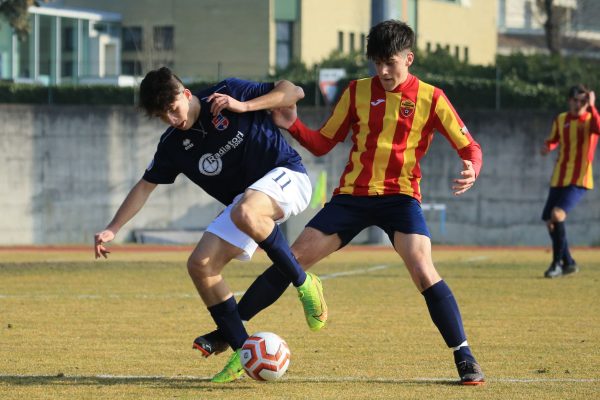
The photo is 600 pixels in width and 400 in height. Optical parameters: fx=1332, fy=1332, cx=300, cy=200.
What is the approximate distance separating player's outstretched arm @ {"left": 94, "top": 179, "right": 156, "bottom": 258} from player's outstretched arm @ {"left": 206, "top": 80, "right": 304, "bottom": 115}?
728 millimetres

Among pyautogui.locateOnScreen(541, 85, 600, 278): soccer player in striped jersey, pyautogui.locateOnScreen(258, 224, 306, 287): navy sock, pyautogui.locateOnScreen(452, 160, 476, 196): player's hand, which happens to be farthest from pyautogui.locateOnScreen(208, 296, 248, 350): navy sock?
pyautogui.locateOnScreen(541, 85, 600, 278): soccer player in striped jersey

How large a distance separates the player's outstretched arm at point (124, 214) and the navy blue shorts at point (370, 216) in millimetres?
1024

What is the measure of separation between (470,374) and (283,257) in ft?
4.10

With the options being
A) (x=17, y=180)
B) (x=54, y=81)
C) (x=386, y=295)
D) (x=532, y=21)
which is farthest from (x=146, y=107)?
(x=532, y=21)

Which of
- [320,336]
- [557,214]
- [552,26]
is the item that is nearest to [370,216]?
[320,336]

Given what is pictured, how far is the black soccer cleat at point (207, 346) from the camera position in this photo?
307 inches

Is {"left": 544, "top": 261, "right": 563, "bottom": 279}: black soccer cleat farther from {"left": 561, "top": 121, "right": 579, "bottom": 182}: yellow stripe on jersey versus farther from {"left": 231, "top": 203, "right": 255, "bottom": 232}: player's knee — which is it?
{"left": 231, "top": 203, "right": 255, "bottom": 232}: player's knee

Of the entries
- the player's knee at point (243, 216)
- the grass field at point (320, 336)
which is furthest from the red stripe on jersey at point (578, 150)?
the player's knee at point (243, 216)

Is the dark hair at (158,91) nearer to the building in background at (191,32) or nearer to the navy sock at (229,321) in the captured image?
the navy sock at (229,321)

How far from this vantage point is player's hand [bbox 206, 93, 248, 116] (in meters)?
7.50

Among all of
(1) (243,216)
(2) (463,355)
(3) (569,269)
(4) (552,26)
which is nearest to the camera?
(1) (243,216)

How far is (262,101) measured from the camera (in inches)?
302

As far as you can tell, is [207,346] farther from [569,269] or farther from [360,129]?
[569,269]

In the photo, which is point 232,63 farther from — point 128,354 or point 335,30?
point 128,354
